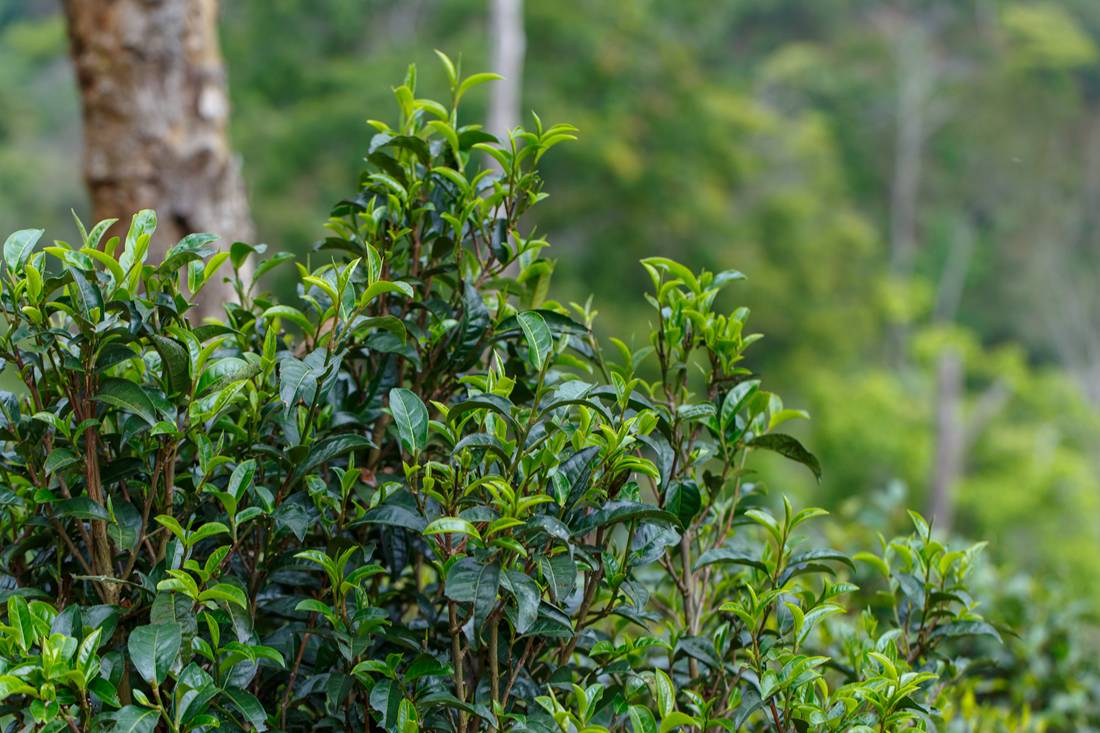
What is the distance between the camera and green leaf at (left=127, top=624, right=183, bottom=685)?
38.8 inches

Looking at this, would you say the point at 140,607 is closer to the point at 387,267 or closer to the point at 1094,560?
the point at 387,267

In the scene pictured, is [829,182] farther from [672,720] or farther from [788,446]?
[672,720]

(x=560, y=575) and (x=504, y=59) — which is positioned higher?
(x=504, y=59)

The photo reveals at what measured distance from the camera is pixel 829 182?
58.7 ft

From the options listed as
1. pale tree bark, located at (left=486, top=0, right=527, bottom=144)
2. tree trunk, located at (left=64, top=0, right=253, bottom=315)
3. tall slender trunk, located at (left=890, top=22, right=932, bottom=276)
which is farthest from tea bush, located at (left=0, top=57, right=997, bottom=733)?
tall slender trunk, located at (left=890, top=22, right=932, bottom=276)

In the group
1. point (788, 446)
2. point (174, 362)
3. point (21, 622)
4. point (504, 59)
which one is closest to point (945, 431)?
point (504, 59)

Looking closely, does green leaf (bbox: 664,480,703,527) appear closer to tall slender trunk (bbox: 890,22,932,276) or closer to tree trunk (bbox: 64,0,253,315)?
tree trunk (bbox: 64,0,253,315)

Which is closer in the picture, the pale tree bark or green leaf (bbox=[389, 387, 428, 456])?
green leaf (bbox=[389, 387, 428, 456])

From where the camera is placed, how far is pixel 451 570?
100 centimetres

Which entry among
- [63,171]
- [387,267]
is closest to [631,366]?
[387,267]

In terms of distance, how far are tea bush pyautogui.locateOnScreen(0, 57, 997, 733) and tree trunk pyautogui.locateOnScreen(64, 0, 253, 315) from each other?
5.04 feet

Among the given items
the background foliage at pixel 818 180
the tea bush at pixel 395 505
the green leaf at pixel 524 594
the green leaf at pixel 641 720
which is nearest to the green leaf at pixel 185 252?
the tea bush at pixel 395 505

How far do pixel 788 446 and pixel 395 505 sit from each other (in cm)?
47

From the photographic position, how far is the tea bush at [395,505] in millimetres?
1041
